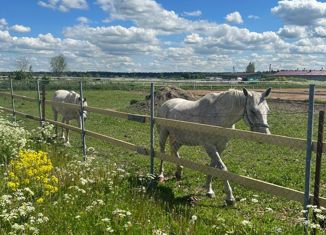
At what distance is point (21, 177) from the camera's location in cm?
606

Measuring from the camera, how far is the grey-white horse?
6.33 meters

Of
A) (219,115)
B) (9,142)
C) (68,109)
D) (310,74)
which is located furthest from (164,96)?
(310,74)

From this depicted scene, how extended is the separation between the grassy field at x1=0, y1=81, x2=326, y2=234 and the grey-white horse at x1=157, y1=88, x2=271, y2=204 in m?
0.31

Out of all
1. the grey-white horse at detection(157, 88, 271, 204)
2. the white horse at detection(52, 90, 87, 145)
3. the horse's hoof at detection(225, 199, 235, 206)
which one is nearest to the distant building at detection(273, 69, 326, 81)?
the white horse at detection(52, 90, 87, 145)

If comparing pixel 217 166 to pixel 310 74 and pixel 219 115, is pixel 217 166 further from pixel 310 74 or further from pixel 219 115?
pixel 310 74

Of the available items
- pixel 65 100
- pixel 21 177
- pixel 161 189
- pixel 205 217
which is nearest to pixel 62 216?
pixel 21 177

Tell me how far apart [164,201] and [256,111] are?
6.62ft

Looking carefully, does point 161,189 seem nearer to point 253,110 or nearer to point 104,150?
point 253,110

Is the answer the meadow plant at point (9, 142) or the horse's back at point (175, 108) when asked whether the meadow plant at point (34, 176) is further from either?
the horse's back at point (175, 108)

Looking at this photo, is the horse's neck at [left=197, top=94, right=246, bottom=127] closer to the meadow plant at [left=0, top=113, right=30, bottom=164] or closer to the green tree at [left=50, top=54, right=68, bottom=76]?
the meadow plant at [left=0, top=113, right=30, bottom=164]

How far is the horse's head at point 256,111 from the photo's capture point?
20.3 feet

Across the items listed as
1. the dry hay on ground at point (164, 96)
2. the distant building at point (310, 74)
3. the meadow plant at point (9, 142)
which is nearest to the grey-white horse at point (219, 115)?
the meadow plant at point (9, 142)

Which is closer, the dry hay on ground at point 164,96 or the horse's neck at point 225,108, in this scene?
the horse's neck at point 225,108

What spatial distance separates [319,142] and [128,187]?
3129mm
